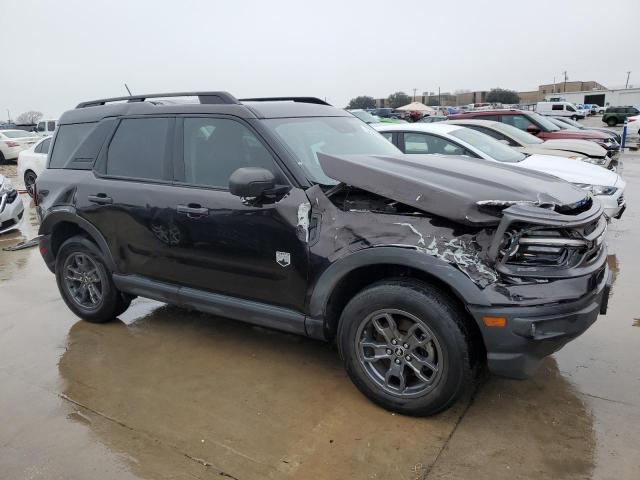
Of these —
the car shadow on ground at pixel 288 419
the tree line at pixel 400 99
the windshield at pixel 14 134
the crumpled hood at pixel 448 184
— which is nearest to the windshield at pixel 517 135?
the crumpled hood at pixel 448 184

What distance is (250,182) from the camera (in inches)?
125

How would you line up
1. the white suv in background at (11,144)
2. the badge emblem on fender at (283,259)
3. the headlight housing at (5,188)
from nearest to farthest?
1. the badge emblem on fender at (283,259)
2. the headlight housing at (5,188)
3. the white suv in background at (11,144)

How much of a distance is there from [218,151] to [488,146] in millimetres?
4964

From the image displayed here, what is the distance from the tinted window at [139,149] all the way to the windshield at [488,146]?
4.64 meters

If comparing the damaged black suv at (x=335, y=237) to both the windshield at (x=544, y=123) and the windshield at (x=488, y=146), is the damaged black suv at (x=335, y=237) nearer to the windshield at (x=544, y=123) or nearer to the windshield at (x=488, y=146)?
the windshield at (x=488, y=146)

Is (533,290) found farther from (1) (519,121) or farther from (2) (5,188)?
(1) (519,121)

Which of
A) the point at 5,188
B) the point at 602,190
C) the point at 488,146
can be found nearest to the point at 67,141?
the point at 5,188

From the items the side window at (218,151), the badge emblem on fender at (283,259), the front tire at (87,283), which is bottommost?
the front tire at (87,283)

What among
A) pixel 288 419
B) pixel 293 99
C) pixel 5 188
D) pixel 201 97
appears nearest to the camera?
pixel 288 419

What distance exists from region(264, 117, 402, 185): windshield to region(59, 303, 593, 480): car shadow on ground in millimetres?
1419

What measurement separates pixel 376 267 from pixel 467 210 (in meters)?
0.67

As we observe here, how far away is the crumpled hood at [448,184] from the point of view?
9.18 feet

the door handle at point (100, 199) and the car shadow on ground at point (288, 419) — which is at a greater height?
the door handle at point (100, 199)

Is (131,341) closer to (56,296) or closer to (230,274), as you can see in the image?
(230,274)
